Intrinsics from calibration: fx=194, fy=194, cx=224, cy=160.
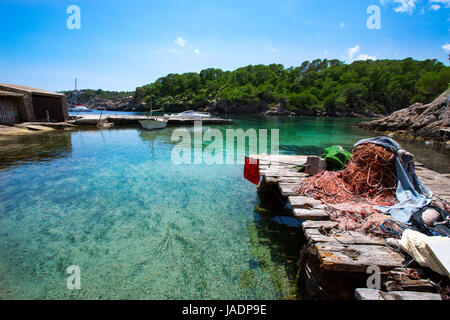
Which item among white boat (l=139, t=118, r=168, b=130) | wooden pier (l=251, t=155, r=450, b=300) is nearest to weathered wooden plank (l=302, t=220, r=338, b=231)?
wooden pier (l=251, t=155, r=450, b=300)

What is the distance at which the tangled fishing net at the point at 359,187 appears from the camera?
4105mm

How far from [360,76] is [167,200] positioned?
4567 inches

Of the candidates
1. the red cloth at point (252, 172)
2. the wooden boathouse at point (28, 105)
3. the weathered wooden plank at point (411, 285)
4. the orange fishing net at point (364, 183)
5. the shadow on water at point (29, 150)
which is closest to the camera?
the weathered wooden plank at point (411, 285)

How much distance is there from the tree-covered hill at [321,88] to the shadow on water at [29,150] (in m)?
48.0

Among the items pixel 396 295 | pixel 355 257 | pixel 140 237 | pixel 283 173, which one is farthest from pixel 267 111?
pixel 396 295

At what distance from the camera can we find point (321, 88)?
97.9 metres

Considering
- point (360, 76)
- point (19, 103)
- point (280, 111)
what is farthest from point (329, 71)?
point (19, 103)

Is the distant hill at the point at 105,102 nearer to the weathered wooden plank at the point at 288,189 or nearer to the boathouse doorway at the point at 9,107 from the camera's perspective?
the boathouse doorway at the point at 9,107

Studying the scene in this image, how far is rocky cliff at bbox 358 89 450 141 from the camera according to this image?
860 inches

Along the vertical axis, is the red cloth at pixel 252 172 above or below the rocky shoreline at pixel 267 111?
below

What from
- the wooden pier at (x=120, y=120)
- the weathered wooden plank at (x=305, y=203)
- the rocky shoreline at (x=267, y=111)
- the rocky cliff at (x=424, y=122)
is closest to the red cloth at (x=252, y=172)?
the weathered wooden plank at (x=305, y=203)

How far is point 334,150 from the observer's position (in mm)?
6973

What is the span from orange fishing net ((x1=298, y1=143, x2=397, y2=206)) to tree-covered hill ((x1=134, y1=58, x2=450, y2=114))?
215 ft

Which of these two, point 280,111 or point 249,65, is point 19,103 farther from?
point 249,65
